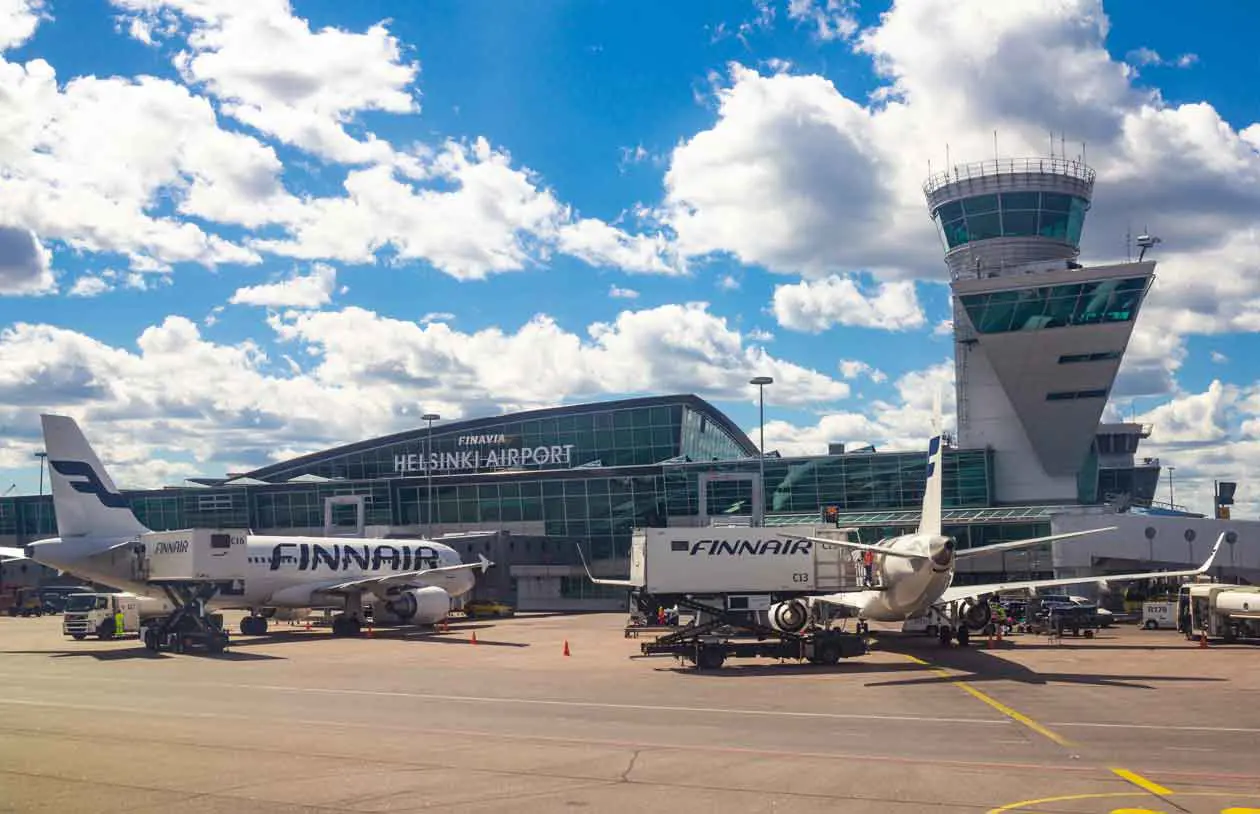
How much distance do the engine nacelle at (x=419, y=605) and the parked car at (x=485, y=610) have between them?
59.5 ft

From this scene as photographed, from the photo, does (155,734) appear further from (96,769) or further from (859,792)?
(859,792)

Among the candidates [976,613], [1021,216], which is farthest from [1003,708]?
[1021,216]

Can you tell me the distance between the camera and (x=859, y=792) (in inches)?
658

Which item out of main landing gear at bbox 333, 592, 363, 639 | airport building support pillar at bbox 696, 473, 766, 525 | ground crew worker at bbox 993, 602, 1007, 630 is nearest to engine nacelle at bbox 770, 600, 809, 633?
ground crew worker at bbox 993, 602, 1007, 630

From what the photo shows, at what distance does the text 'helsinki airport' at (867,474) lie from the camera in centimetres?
7856

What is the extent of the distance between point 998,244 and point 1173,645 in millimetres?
44642

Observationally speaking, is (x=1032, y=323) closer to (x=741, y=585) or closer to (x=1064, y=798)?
(x=741, y=585)

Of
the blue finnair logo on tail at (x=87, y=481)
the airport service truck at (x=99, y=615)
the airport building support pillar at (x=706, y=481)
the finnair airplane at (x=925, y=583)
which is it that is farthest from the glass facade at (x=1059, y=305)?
the airport service truck at (x=99, y=615)

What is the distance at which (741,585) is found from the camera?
4003 centimetres

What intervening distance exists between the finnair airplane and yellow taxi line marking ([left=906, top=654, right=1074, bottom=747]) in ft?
8.66

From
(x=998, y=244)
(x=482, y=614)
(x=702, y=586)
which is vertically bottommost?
(x=482, y=614)

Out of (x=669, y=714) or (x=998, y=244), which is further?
(x=998, y=244)

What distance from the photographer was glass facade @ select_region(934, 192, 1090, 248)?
3300 inches

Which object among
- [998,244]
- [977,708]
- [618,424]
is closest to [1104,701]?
[977,708]
